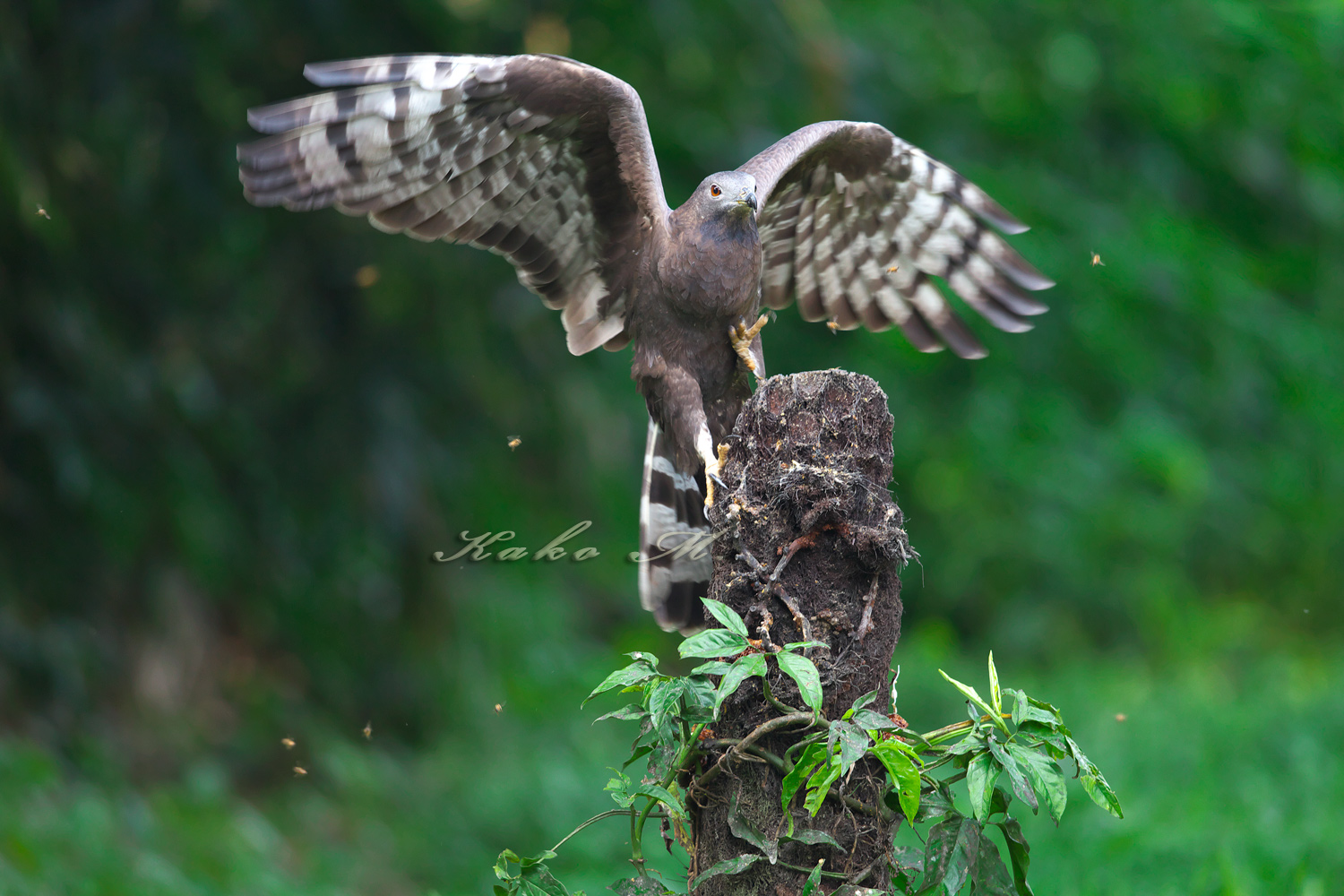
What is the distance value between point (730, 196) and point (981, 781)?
1955mm

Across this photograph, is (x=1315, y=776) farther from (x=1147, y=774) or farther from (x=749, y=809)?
(x=749, y=809)

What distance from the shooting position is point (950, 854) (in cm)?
183

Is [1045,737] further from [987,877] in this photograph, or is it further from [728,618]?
[728,618]

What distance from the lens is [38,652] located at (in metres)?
5.30

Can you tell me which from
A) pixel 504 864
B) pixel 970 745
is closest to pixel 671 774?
pixel 504 864

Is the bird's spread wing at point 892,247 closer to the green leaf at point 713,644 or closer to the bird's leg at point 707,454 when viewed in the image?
the bird's leg at point 707,454

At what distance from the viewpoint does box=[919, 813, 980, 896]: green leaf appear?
1.82m

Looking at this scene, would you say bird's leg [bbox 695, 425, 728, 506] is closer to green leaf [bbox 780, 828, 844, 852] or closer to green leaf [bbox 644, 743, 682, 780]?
green leaf [bbox 644, 743, 682, 780]

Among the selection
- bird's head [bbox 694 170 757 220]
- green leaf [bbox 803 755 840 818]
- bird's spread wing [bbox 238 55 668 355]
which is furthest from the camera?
bird's head [bbox 694 170 757 220]

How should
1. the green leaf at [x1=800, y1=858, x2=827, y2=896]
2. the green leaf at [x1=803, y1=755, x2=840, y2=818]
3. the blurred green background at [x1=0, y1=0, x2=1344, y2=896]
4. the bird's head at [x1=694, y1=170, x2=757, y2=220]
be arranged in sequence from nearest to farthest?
the green leaf at [x1=803, y1=755, x2=840, y2=818]
the green leaf at [x1=800, y1=858, x2=827, y2=896]
the bird's head at [x1=694, y1=170, x2=757, y2=220]
the blurred green background at [x1=0, y1=0, x2=1344, y2=896]

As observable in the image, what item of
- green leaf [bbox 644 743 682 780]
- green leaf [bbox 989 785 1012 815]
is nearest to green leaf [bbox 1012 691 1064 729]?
green leaf [bbox 989 785 1012 815]

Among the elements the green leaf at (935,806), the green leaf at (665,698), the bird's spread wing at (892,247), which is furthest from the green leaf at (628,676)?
the bird's spread wing at (892,247)

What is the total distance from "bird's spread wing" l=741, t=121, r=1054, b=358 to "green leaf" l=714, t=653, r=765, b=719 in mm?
2350

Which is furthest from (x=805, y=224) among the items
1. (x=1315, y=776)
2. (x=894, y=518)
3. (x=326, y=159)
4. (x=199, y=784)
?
(x=199, y=784)
